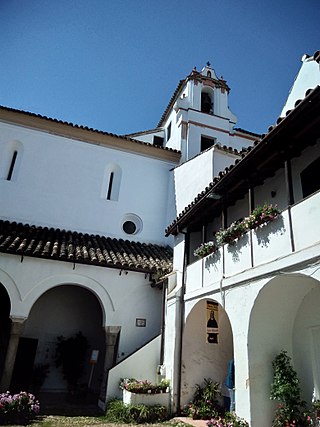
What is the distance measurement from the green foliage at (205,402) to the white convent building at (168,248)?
246 mm

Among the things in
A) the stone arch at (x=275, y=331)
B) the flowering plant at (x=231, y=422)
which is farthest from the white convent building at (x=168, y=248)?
the flowering plant at (x=231, y=422)

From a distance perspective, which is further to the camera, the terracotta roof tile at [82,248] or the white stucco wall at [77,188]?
the white stucco wall at [77,188]

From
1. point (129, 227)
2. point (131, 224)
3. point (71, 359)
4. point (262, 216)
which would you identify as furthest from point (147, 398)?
point (131, 224)

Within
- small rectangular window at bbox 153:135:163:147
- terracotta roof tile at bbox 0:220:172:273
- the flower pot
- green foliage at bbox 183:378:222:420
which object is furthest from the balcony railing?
small rectangular window at bbox 153:135:163:147

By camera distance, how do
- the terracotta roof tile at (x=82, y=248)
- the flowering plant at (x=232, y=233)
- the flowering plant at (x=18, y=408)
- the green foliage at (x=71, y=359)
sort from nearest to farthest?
the flowering plant at (x=232, y=233) → the flowering plant at (x=18, y=408) → the terracotta roof tile at (x=82, y=248) → the green foliage at (x=71, y=359)

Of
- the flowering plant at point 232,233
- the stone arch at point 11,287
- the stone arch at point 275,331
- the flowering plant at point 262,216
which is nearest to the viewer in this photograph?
the stone arch at point 275,331

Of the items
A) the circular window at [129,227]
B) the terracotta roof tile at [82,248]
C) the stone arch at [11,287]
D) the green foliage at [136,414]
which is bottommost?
the green foliage at [136,414]

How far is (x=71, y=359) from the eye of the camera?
1380 cm

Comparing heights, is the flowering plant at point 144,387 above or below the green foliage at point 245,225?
below

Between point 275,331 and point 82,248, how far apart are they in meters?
8.59

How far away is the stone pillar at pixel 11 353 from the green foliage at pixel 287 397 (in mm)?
8270

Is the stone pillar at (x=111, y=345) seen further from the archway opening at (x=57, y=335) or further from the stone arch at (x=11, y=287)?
the stone arch at (x=11, y=287)

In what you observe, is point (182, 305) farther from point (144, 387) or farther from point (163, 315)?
point (144, 387)

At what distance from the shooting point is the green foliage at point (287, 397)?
6.73 m
